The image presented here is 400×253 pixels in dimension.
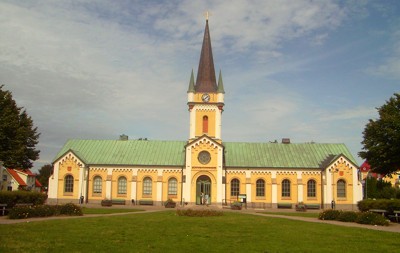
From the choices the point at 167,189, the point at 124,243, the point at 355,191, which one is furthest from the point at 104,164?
the point at 124,243

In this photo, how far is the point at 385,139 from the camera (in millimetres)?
42000

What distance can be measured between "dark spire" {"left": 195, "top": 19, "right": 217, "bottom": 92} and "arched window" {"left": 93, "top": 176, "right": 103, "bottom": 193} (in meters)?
17.6

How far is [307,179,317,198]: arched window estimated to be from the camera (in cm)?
5450

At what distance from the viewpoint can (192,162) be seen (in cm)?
5388

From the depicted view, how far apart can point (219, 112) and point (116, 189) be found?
664 inches

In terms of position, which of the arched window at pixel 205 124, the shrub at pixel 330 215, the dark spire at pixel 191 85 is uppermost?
the dark spire at pixel 191 85

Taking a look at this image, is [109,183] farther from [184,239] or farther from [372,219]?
[184,239]

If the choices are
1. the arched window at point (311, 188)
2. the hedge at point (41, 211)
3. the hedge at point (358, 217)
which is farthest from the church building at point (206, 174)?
the hedge at point (41, 211)

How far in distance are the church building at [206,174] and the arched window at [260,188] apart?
0.12m

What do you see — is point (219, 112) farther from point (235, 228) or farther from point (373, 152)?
point (235, 228)

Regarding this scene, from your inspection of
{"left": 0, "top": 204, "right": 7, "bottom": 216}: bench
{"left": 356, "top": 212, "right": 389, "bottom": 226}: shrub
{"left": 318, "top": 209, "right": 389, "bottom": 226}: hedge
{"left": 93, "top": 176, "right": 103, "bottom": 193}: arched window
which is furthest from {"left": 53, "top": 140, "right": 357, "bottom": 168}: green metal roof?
{"left": 356, "top": 212, "right": 389, "bottom": 226}: shrub

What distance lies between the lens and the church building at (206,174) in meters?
53.7

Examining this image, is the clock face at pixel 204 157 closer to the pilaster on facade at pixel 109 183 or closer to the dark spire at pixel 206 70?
the dark spire at pixel 206 70

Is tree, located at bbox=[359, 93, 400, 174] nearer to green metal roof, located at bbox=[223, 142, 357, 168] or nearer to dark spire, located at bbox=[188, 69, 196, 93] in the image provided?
green metal roof, located at bbox=[223, 142, 357, 168]
